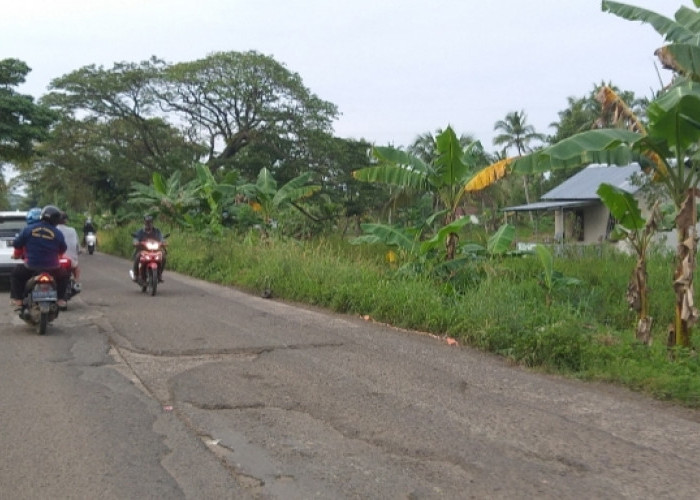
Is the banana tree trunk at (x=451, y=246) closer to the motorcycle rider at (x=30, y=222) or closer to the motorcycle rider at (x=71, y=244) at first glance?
the motorcycle rider at (x=71, y=244)

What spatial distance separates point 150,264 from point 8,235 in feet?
11.8

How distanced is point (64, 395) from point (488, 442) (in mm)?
3753

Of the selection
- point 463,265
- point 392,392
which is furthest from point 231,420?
point 463,265

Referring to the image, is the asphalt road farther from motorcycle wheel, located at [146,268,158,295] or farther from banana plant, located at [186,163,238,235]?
banana plant, located at [186,163,238,235]

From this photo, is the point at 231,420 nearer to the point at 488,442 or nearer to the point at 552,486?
the point at 488,442

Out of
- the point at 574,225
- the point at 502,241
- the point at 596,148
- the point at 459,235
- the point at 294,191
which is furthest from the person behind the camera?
the point at 574,225

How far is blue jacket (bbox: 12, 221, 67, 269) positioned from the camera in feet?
33.6

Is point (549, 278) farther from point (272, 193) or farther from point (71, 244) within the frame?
point (272, 193)

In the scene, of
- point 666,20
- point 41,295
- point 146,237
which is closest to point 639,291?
point 666,20

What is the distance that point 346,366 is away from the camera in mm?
8047

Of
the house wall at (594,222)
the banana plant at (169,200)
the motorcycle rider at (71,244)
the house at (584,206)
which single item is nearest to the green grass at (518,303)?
the motorcycle rider at (71,244)

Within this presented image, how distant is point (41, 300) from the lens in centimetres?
986

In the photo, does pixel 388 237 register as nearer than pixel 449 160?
No

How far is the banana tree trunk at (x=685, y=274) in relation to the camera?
8.13 meters
